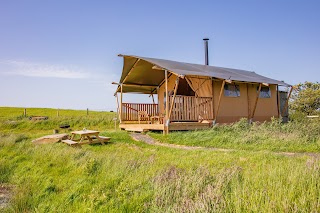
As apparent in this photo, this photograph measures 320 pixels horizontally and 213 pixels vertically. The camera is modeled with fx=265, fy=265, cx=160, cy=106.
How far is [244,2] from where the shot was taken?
12.1m

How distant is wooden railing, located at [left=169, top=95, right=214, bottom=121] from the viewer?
12.3 meters

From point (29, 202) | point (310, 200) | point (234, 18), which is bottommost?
point (29, 202)

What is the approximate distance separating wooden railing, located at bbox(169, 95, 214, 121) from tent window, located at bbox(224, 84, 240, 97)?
1.54 metres

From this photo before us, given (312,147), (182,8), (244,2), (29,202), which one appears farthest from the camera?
(182,8)

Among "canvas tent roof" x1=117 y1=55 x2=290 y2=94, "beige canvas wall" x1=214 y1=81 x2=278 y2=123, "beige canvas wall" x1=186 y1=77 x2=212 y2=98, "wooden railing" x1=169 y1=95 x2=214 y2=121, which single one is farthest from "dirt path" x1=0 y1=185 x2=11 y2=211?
"beige canvas wall" x1=214 y1=81 x2=278 y2=123

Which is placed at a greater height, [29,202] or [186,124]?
[186,124]

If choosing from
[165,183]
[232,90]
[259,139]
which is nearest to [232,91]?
[232,90]

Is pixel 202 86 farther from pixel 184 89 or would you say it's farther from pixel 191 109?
pixel 184 89

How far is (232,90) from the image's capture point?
48.2ft

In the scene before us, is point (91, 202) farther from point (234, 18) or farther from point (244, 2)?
point (234, 18)

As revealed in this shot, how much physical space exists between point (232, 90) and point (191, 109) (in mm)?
3299

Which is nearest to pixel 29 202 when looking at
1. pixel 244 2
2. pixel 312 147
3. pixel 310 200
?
pixel 310 200

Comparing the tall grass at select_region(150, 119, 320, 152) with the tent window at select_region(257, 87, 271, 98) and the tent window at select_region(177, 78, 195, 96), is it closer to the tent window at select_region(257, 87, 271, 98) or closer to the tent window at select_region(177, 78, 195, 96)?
the tent window at select_region(257, 87, 271, 98)

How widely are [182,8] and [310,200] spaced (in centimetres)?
1138
